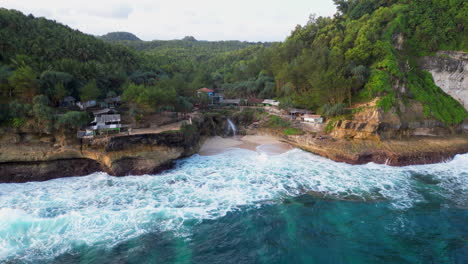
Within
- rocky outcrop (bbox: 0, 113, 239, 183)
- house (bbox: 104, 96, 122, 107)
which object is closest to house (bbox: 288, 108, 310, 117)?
rocky outcrop (bbox: 0, 113, 239, 183)

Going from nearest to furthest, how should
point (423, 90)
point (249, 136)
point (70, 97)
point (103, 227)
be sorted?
point (103, 227) → point (70, 97) → point (423, 90) → point (249, 136)

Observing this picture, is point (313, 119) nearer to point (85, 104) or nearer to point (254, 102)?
point (254, 102)

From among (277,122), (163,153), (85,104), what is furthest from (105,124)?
(277,122)

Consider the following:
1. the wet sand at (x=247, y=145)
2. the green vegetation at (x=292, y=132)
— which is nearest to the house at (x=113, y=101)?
the wet sand at (x=247, y=145)

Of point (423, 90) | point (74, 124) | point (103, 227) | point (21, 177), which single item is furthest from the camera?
point (423, 90)

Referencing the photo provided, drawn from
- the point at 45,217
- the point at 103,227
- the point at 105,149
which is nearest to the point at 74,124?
the point at 105,149

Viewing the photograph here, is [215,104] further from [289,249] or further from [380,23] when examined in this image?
[289,249]

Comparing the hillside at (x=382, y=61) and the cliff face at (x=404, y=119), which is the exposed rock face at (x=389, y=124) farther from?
the hillside at (x=382, y=61)
